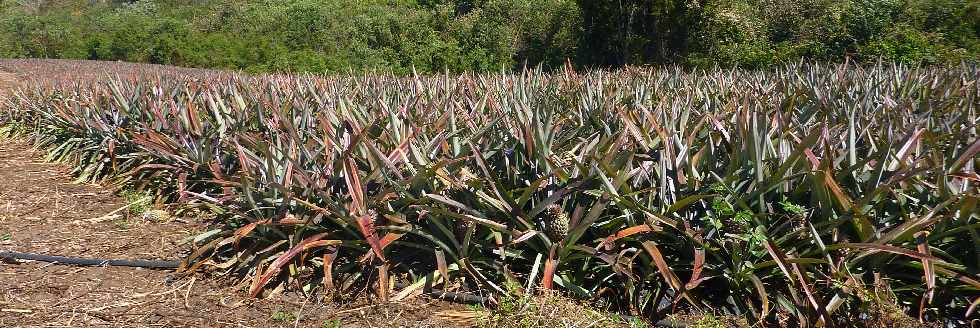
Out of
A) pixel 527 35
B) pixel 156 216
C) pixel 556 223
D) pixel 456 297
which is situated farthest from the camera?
pixel 527 35

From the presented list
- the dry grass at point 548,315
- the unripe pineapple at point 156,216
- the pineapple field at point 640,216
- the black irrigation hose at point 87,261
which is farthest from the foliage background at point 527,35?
the dry grass at point 548,315

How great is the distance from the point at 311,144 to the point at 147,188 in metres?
1.74

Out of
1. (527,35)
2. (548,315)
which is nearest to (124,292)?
(548,315)

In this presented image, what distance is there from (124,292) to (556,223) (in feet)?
5.84

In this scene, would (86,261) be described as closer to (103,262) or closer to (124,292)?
(103,262)

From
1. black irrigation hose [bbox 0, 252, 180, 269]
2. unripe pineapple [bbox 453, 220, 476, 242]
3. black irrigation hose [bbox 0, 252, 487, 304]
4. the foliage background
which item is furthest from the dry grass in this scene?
the foliage background

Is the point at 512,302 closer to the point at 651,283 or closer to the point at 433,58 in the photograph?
the point at 651,283

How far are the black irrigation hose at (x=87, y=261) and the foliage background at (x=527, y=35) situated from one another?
4.06 m

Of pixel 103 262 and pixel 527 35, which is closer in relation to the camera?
pixel 103 262

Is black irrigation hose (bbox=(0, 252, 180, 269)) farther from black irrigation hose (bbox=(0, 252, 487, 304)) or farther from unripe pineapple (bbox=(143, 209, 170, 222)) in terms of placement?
unripe pineapple (bbox=(143, 209, 170, 222))

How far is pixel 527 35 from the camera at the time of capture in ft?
55.6

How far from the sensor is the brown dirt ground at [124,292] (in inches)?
96.5

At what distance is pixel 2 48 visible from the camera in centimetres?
2403

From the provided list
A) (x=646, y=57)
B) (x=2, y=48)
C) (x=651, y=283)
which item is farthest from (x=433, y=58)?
(x=2, y=48)
